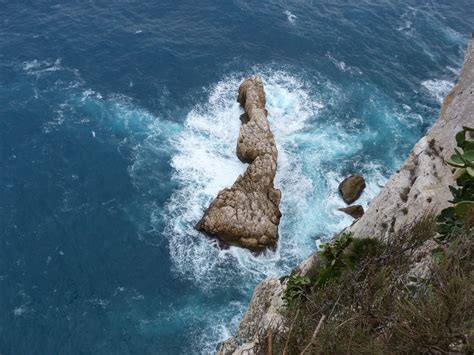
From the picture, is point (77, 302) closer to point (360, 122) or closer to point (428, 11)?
point (360, 122)

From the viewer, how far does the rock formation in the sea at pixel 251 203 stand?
167 ft

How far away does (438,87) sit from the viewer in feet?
252

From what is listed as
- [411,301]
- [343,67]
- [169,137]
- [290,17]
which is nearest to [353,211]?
[169,137]

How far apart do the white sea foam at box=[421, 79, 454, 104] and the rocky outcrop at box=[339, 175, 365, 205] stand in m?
26.6

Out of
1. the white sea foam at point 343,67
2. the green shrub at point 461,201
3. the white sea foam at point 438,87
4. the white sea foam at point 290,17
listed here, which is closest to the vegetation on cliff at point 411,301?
the green shrub at point 461,201

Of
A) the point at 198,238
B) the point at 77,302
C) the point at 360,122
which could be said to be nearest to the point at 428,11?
the point at 360,122

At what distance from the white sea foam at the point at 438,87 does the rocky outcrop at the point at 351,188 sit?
26579 millimetres

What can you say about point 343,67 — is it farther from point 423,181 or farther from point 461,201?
point 461,201

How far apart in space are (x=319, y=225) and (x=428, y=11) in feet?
205

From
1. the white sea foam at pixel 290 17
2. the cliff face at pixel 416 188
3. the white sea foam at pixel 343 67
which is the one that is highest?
the cliff face at pixel 416 188

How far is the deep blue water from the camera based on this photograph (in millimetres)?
45594

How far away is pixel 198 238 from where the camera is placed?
51.6 m

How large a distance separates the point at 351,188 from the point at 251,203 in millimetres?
13413

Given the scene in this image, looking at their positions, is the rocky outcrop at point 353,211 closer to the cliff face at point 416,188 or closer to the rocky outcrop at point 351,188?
the rocky outcrop at point 351,188
